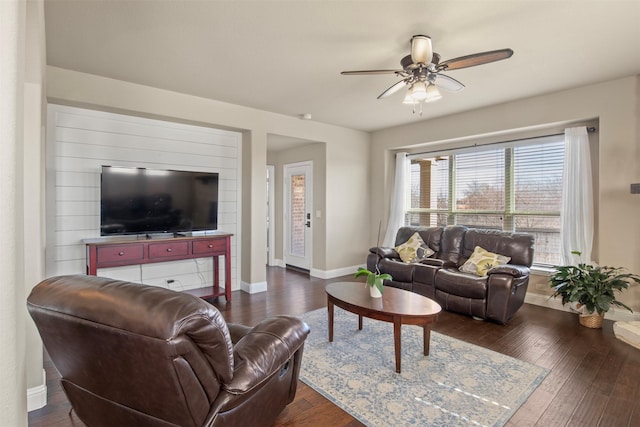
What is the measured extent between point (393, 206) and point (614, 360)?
3737mm

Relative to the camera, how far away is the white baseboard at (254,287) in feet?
16.1

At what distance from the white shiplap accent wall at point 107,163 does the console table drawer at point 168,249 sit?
56 cm

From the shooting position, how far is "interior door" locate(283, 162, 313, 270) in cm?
640

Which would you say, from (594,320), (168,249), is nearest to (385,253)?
(594,320)

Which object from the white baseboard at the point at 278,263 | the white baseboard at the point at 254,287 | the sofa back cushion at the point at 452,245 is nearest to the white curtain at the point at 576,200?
the sofa back cushion at the point at 452,245

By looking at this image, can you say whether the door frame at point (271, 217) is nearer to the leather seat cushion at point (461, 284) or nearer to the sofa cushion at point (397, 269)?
the sofa cushion at point (397, 269)

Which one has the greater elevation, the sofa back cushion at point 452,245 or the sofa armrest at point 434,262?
the sofa back cushion at point 452,245

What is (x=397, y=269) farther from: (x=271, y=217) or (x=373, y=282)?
(x=271, y=217)

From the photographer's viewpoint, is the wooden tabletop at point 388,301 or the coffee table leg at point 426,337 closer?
the wooden tabletop at point 388,301

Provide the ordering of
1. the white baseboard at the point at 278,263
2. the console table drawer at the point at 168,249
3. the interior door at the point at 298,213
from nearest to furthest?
1. the console table drawer at the point at 168,249
2. the interior door at the point at 298,213
3. the white baseboard at the point at 278,263

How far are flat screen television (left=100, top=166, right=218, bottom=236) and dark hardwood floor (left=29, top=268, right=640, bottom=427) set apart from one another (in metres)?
1.23

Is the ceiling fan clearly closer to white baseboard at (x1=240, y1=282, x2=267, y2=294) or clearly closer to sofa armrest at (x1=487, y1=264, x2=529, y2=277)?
sofa armrest at (x1=487, y1=264, x2=529, y2=277)

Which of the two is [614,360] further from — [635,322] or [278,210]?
[278,210]

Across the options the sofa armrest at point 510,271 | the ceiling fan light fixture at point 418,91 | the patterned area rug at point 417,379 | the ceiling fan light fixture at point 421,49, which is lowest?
the patterned area rug at point 417,379
